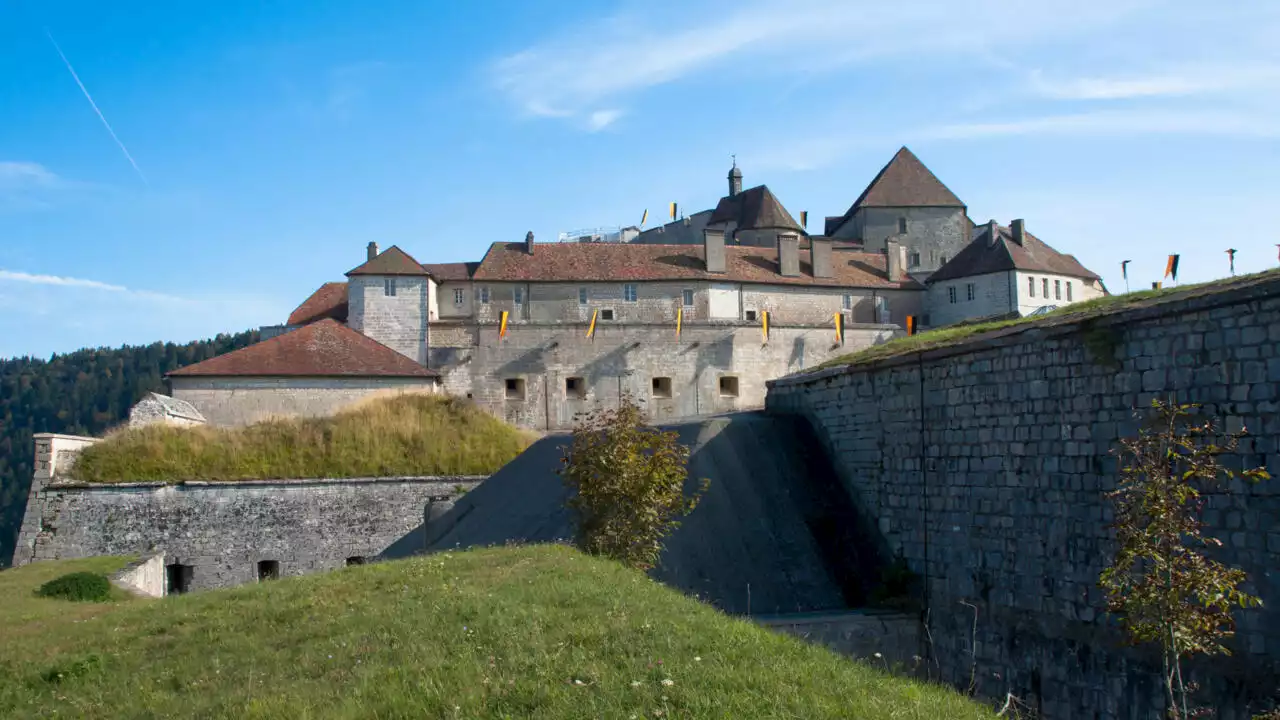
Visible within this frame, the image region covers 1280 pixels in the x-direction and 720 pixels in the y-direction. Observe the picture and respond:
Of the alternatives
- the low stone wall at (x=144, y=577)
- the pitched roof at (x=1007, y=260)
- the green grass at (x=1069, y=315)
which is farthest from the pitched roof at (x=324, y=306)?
the green grass at (x=1069, y=315)

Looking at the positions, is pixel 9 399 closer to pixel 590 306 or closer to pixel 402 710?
pixel 590 306

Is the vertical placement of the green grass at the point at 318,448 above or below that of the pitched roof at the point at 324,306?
below

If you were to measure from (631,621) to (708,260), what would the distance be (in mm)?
36827

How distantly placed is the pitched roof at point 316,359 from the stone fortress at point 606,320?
0.21 feet

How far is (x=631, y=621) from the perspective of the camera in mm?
8414

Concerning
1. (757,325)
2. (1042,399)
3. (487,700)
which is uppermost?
(757,325)

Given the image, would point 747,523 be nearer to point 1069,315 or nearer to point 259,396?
point 1069,315

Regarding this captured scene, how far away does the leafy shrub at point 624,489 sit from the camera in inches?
492

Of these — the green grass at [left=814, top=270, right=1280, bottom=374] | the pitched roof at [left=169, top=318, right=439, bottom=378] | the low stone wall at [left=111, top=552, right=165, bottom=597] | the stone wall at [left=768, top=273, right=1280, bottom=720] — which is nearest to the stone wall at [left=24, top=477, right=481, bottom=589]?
the low stone wall at [left=111, top=552, right=165, bottom=597]

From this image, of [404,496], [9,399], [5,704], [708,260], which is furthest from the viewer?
[9,399]

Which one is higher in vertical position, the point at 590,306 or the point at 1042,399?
the point at 590,306

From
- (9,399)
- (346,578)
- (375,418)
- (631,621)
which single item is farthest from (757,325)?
(9,399)

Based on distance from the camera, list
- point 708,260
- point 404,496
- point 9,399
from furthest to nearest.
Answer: point 9,399, point 708,260, point 404,496

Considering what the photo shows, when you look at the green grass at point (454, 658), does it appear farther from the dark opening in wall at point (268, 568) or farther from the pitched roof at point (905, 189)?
the pitched roof at point (905, 189)
